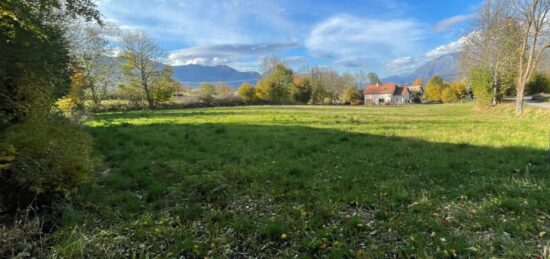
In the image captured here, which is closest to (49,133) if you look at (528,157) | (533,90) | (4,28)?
(4,28)

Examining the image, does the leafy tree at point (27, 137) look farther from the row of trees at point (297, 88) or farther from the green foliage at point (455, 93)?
the green foliage at point (455, 93)

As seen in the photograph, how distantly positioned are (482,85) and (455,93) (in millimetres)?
51556

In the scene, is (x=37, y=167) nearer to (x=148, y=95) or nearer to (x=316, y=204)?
(x=316, y=204)

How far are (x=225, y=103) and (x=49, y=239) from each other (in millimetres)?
53028

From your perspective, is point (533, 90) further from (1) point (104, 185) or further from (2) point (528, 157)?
(1) point (104, 185)

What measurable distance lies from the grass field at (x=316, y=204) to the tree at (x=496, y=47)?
2617 cm

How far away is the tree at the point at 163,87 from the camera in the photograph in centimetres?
5038

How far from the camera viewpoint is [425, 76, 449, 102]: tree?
89.2 metres

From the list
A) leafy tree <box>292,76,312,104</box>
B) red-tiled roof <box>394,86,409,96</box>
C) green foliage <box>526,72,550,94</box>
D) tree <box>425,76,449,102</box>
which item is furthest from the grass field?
red-tiled roof <box>394,86,409,96</box>

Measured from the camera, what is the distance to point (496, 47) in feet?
109

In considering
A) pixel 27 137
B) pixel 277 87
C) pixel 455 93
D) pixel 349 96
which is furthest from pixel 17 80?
pixel 455 93

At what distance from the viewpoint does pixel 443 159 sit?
8.76 m

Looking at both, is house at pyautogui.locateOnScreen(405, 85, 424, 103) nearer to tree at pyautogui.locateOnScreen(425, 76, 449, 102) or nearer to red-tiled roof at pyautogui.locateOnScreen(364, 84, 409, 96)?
red-tiled roof at pyautogui.locateOnScreen(364, 84, 409, 96)

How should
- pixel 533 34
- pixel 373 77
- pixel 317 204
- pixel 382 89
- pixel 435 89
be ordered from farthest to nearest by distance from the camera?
pixel 373 77 → pixel 382 89 → pixel 435 89 → pixel 533 34 → pixel 317 204
